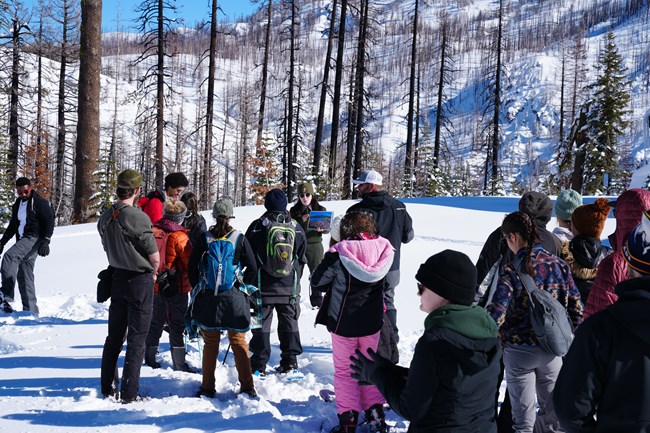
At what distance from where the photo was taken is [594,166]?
2803 centimetres

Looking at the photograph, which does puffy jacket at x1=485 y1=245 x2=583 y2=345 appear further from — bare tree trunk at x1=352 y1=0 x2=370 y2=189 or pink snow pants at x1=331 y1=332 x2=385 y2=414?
bare tree trunk at x1=352 y1=0 x2=370 y2=189

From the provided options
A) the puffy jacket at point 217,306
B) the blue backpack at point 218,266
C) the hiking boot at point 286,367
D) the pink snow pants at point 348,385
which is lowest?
the hiking boot at point 286,367

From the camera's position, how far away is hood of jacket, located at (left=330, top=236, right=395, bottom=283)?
13.6ft

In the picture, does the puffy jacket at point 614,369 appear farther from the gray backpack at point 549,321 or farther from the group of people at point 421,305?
the gray backpack at point 549,321

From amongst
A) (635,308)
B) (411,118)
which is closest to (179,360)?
(635,308)

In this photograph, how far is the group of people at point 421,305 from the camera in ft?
6.14

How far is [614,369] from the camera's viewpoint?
1790 millimetres

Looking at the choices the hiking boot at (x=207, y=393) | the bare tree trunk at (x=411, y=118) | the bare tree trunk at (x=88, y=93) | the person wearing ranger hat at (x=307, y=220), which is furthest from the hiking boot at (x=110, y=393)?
the bare tree trunk at (x=411, y=118)

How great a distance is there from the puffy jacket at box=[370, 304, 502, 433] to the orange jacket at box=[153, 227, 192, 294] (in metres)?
3.61

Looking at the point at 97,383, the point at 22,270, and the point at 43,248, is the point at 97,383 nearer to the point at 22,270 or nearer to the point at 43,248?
the point at 43,248

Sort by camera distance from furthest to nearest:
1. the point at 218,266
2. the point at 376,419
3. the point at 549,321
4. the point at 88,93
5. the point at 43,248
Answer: the point at 88,93
the point at 43,248
the point at 218,266
the point at 376,419
the point at 549,321

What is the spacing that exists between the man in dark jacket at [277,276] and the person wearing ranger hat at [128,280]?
119 cm

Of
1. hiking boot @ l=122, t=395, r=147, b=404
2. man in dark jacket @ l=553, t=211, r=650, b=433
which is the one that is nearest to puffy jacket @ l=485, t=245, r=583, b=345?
man in dark jacket @ l=553, t=211, r=650, b=433

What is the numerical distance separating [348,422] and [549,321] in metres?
1.80
